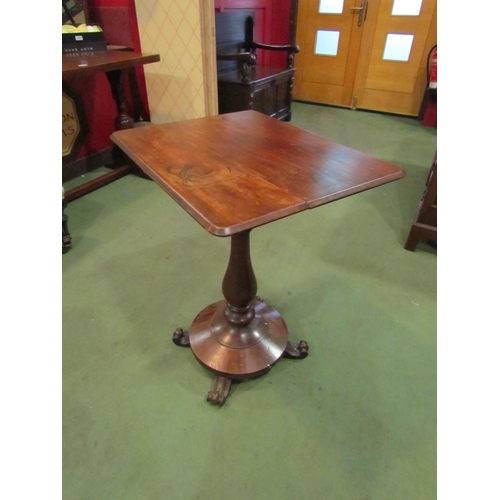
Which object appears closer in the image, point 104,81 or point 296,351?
point 296,351

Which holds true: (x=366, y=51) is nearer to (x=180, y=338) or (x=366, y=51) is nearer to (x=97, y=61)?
(x=97, y=61)

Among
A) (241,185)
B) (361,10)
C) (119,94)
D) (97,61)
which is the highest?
(361,10)

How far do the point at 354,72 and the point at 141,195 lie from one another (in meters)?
3.19

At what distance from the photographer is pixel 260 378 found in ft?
4.07

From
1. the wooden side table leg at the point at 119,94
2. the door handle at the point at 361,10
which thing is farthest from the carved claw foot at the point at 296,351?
the door handle at the point at 361,10

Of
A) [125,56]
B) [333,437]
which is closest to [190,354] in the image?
[333,437]

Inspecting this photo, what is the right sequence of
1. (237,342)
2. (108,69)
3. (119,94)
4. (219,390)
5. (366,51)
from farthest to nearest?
(366,51), (119,94), (108,69), (237,342), (219,390)

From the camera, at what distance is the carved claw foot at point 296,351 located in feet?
4.25

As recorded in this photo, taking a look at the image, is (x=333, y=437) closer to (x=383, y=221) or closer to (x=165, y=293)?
(x=165, y=293)

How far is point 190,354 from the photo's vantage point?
1.32 meters

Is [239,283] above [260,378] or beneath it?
above

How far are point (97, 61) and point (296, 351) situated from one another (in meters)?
1.85

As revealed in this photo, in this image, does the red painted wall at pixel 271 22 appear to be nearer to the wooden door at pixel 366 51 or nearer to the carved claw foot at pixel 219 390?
the wooden door at pixel 366 51

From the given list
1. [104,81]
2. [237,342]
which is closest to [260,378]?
[237,342]
